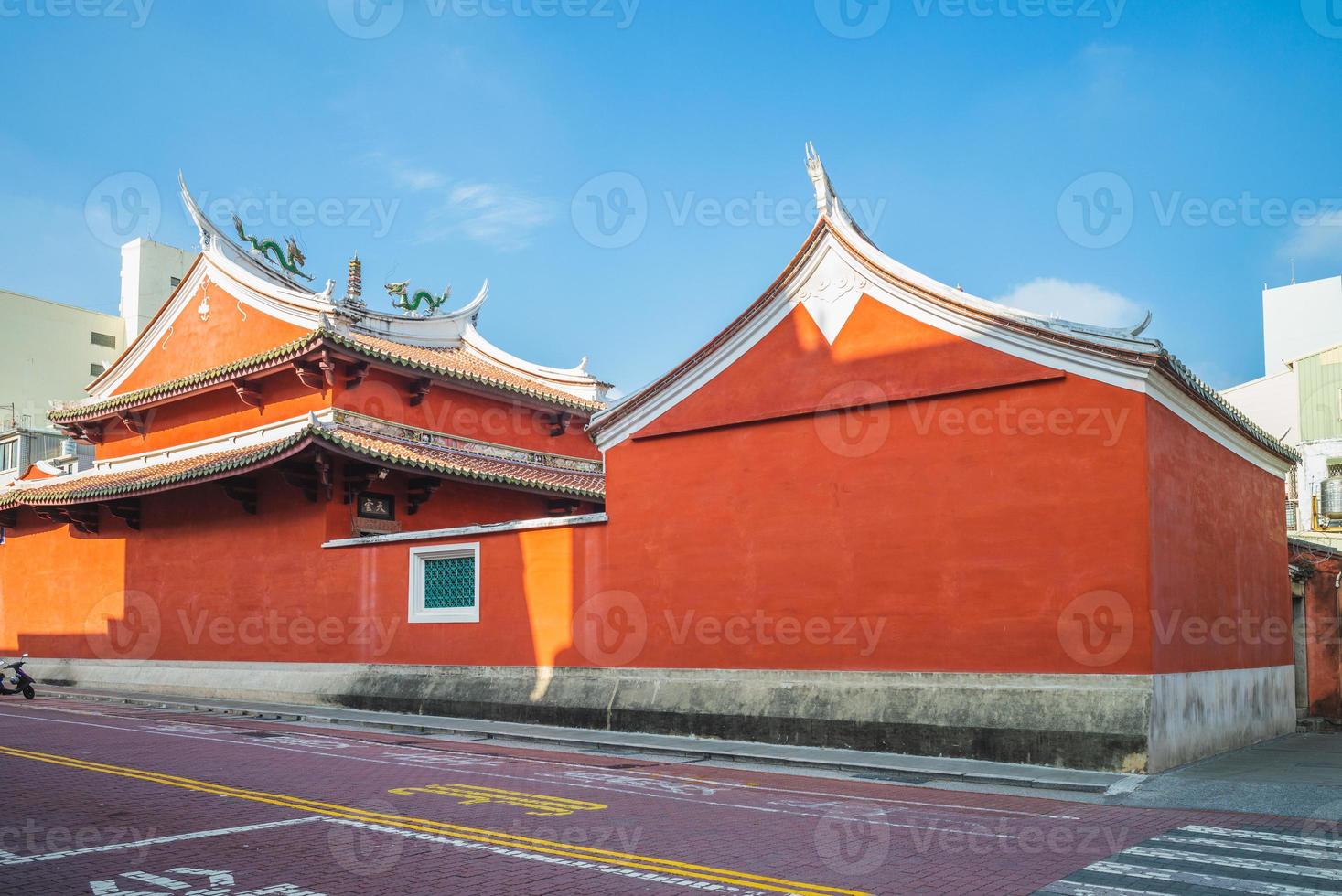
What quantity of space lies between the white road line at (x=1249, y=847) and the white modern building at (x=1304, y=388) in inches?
969

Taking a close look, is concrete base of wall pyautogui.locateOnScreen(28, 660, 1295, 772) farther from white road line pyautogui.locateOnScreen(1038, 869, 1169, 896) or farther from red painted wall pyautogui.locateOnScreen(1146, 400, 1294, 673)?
white road line pyautogui.locateOnScreen(1038, 869, 1169, 896)

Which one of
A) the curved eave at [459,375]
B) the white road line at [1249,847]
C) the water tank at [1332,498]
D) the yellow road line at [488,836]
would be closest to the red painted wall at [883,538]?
the white road line at [1249,847]

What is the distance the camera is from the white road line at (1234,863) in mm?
7359

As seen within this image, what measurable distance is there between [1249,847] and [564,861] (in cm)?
519

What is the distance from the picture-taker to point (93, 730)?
15.7 meters

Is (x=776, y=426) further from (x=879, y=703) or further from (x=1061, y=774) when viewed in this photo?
(x=1061, y=774)

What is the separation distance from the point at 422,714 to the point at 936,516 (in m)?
9.62

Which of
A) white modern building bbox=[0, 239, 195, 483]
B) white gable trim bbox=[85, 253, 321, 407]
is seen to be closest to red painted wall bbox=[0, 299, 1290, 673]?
white gable trim bbox=[85, 253, 321, 407]

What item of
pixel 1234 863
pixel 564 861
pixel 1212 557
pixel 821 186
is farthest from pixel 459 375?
Result: pixel 1234 863

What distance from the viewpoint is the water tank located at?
94.6 ft

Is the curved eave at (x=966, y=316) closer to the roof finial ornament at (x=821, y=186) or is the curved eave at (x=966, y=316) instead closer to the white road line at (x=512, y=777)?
the roof finial ornament at (x=821, y=186)

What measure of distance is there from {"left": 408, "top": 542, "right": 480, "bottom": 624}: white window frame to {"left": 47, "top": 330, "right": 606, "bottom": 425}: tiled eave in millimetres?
5156

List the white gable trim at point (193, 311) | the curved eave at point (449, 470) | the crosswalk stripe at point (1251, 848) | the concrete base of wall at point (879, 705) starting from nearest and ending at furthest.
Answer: the crosswalk stripe at point (1251, 848), the concrete base of wall at point (879, 705), the curved eave at point (449, 470), the white gable trim at point (193, 311)

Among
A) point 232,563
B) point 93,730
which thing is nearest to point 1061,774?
point 93,730
